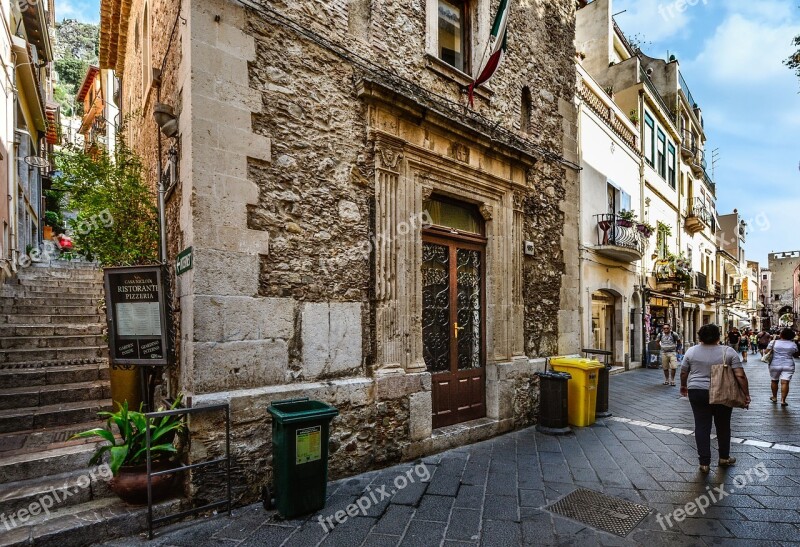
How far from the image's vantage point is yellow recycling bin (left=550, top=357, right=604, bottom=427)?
20.7 feet

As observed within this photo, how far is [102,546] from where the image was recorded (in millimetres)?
→ 3004

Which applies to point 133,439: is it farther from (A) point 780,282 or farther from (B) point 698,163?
(A) point 780,282

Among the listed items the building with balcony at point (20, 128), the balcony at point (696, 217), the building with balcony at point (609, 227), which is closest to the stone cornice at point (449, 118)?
the building with balcony at point (609, 227)

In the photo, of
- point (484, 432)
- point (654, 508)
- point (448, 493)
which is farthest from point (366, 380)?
point (654, 508)

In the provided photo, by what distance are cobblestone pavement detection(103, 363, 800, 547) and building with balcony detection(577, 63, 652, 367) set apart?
4903mm

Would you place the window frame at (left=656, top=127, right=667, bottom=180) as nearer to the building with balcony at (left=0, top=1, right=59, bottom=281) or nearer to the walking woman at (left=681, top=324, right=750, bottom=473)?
the walking woman at (left=681, top=324, right=750, bottom=473)

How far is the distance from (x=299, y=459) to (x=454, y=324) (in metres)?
2.95

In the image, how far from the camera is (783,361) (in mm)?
8031

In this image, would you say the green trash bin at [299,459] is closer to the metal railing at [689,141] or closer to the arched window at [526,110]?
the arched window at [526,110]

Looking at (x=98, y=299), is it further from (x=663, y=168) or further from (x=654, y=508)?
(x=663, y=168)

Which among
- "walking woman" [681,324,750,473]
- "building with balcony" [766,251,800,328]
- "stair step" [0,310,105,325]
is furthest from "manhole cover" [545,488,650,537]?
"building with balcony" [766,251,800,328]

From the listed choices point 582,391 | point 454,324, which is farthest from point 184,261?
point 582,391

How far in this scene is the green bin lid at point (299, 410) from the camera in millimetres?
3402

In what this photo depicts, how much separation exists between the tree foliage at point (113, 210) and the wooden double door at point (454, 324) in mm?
3488
